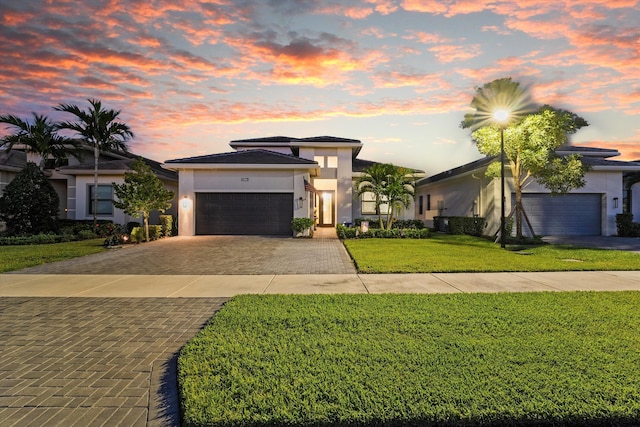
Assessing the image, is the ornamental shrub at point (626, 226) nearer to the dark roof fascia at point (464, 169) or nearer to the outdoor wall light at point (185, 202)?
the dark roof fascia at point (464, 169)

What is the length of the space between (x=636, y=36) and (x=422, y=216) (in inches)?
825

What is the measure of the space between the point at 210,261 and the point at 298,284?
15.1ft

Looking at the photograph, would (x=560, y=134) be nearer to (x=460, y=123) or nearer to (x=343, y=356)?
(x=460, y=123)

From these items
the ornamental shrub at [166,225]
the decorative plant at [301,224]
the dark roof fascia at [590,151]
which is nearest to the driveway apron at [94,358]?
the decorative plant at [301,224]

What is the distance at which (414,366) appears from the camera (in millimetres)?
3602

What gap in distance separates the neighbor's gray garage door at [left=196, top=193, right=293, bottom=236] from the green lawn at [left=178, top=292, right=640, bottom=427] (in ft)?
50.3

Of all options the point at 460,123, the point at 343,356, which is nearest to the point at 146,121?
the point at 460,123

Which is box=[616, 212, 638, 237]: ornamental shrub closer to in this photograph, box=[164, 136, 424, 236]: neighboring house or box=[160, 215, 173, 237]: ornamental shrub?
box=[164, 136, 424, 236]: neighboring house

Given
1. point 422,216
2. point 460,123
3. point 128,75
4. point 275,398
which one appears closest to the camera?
point 275,398

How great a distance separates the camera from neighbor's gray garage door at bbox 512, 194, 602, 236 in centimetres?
2070

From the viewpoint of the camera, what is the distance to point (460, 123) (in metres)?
19.7

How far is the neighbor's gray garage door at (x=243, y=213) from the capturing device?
69.4 ft

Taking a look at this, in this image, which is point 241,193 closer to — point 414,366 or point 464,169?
point 464,169

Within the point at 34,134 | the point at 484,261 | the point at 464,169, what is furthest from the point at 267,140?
the point at 484,261
